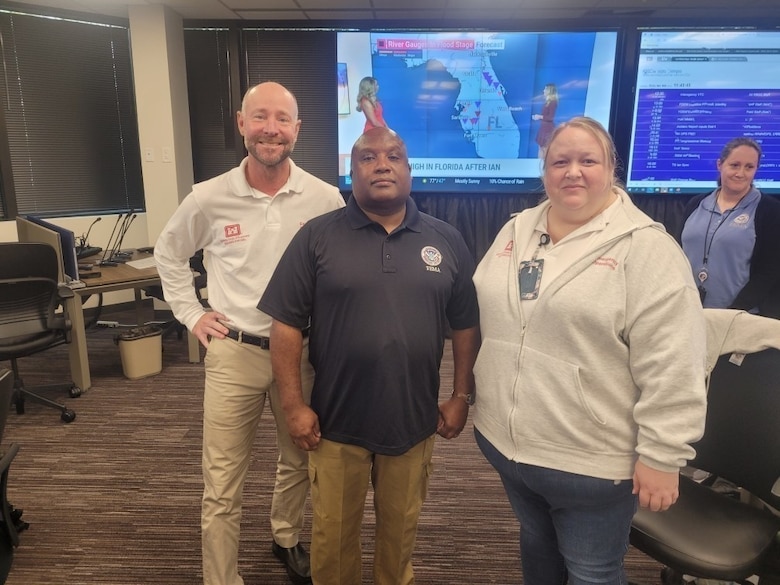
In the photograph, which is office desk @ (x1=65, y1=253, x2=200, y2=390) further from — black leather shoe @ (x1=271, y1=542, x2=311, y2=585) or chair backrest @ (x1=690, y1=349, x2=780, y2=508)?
chair backrest @ (x1=690, y1=349, x2=780, y2=508)

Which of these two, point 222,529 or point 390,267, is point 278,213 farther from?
point 222,529

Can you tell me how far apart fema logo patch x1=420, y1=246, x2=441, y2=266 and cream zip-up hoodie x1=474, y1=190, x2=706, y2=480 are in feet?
0.61

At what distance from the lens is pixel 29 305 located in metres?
3.10

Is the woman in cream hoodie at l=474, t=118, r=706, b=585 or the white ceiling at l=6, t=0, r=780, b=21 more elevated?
the white ceiling at l=6, t=0, r=780, b=21

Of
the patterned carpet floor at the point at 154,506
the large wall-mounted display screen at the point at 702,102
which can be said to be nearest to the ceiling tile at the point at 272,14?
the large wall-mounted display screen at the point at 702,102

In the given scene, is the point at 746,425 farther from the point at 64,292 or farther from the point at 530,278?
the point at 64,292

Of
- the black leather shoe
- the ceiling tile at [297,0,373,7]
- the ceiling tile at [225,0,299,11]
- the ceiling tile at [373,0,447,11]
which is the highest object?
the ceiling tile at [373,0,447,11]

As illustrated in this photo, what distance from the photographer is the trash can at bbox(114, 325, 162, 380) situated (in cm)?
367

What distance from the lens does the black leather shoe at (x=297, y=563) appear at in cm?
186

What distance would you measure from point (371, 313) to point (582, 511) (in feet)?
2.11

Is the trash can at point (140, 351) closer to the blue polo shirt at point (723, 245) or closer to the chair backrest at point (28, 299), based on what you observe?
Answer: the chair backrest at point (28, 299)

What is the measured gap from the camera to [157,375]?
3793 mm

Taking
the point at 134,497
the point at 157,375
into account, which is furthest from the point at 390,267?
the point at 157,375

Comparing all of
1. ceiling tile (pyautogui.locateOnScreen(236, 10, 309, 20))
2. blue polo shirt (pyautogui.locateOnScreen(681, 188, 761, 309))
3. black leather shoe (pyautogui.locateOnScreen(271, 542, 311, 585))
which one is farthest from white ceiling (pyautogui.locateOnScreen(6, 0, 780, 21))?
black leather shoe (pyautogui.locateOnScreen(271, 542, 311, 585))
